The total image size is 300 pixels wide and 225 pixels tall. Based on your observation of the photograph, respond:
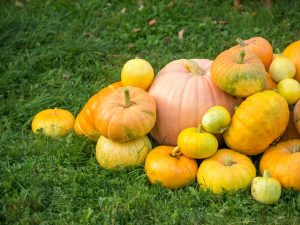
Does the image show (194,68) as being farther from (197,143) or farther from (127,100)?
(197,143)

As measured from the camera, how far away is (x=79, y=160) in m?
4.29

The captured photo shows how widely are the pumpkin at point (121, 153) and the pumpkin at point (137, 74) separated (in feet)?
1.58

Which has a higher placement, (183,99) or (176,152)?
(183,99)

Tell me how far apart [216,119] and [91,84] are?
1.99 metres

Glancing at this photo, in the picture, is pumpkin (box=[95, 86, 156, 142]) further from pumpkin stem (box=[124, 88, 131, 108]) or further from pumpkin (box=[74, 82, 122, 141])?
pumpkin (box=[74, 82, 122, 141])

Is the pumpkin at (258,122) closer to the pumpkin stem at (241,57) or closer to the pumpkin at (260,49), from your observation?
the pumpkin stem at (241,57)

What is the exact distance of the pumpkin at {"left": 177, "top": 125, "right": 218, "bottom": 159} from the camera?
3.89 metres

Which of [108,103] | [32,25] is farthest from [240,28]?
[108,103]

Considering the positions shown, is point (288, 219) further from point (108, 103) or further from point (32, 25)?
point (32, 25)

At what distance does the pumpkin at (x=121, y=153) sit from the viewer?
4094mm

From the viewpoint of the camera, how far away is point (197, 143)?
3.88 metres

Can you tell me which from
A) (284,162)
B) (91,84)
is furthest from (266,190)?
(91,84)

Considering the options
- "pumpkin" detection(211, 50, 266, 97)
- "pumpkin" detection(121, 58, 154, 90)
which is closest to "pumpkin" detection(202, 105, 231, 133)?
"pumpkin" detection(211, 50, 266, 97)

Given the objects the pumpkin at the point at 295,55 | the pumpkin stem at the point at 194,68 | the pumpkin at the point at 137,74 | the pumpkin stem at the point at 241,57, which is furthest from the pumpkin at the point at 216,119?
the pumpkin at the point at 295,55
